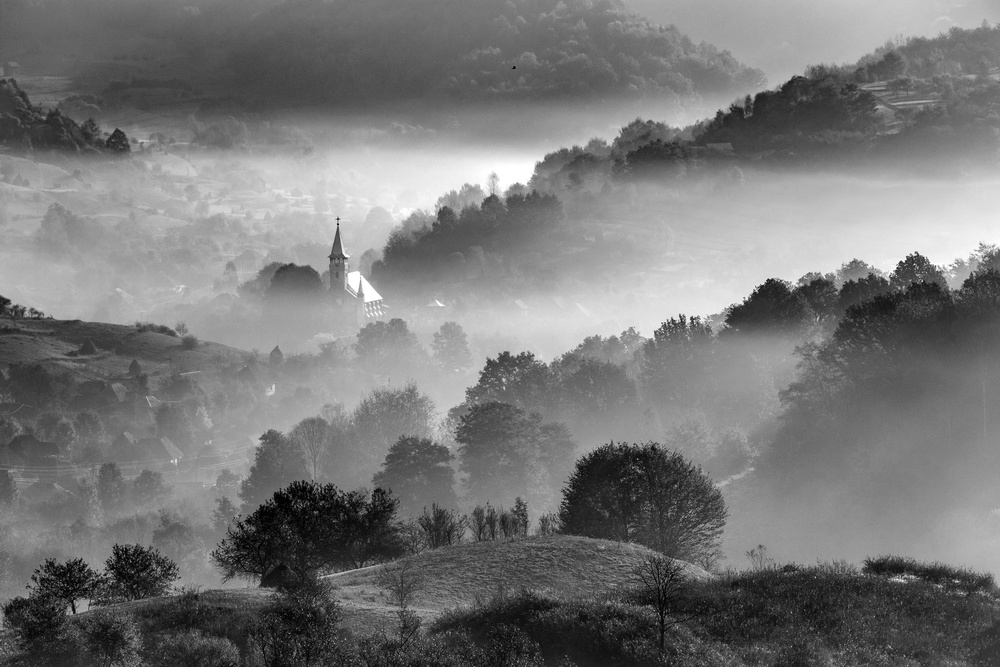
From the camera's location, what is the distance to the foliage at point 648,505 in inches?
2074

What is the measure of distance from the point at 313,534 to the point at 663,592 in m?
21.1

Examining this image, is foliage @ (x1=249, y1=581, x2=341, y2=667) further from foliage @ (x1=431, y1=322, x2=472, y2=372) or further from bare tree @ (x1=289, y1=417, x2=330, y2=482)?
foliage @ (x1=431, y1=322, x2=472, y2=372)

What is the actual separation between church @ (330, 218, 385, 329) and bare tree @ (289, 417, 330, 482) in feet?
217

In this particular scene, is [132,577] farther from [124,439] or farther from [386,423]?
[124,439]

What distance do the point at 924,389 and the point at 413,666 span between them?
54.1 metres

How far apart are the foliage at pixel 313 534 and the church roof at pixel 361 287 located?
5157 inches

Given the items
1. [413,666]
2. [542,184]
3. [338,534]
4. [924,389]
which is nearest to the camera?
[413,666]

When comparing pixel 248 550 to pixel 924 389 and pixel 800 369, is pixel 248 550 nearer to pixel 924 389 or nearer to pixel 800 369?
pixel 924 389

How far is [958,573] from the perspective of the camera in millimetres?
38312

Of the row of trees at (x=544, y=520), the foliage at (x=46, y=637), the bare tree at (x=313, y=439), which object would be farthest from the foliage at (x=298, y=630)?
the bare tree at (x=313, y=439)

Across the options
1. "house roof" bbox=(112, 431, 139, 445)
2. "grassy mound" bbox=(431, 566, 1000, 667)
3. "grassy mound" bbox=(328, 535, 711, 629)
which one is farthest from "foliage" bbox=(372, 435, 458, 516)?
"house roof" bbox=(112, 431, 139, 445)

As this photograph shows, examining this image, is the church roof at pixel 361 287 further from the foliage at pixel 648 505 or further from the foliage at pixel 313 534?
the foliage at pixel 313 534

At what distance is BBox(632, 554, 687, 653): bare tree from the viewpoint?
96.2 feet

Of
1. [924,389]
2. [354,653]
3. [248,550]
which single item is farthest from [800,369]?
[354,653]
